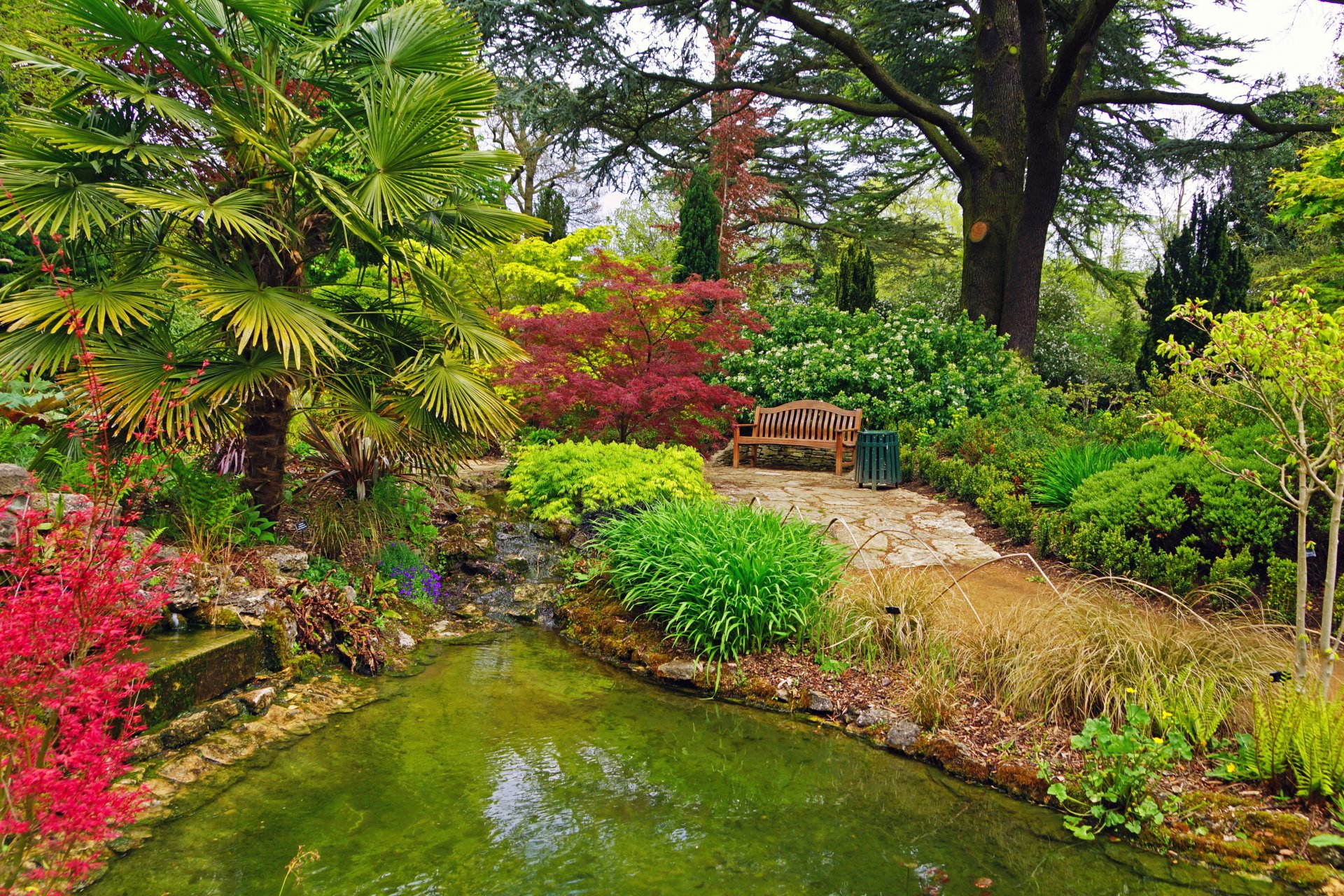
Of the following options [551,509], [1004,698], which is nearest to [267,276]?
[551,509]

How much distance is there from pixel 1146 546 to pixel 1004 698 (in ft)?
7.32

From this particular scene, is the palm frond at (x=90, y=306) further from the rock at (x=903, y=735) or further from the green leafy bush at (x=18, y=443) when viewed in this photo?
the rock at (x=903, y=735)

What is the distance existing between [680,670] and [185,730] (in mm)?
2539

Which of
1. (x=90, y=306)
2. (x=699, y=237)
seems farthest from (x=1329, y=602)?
(x=699, y=237)

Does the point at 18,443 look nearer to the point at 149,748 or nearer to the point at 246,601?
the point at 246,601

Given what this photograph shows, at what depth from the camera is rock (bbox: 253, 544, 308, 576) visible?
4.85 m

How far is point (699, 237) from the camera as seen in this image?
1366cm

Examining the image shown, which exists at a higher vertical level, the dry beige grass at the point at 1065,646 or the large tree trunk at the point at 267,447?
the large tree trunk at the point at 267,447

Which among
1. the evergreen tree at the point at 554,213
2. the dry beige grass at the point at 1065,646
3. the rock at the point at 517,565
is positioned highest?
the evergreen tree at the point at 554,213

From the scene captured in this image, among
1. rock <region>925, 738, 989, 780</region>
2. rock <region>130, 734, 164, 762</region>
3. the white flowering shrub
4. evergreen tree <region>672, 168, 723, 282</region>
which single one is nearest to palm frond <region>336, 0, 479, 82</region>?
rock <region>130, 734, 164, 762</region>

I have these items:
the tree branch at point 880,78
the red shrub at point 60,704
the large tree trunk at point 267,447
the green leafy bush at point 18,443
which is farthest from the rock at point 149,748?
the tree branch at point 880,78

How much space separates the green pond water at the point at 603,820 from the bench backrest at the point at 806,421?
6.74 metres

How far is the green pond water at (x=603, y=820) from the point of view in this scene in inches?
109

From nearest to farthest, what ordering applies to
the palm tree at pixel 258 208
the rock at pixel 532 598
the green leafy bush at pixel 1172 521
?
the palm tree at pixel 258 208 < the green leafy bush at pixel 1172 521 < the rock at pixel 532 598
